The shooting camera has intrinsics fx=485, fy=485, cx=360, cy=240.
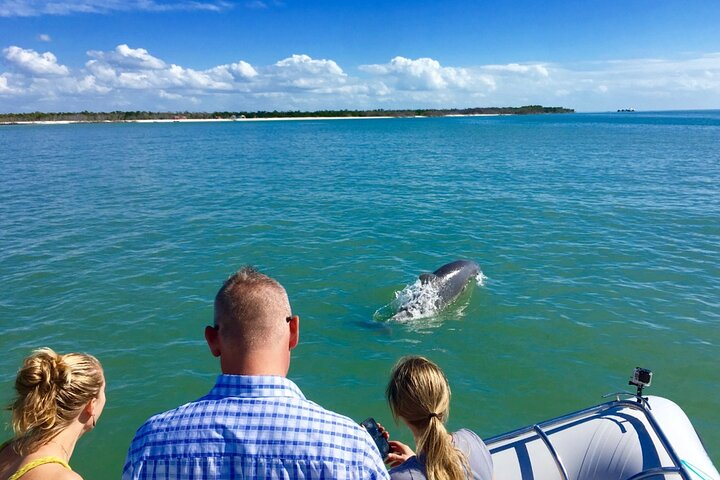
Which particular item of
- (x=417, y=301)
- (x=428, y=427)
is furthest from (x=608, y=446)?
(x=417, y=301)

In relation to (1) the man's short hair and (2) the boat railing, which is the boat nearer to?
(2) the boat railing

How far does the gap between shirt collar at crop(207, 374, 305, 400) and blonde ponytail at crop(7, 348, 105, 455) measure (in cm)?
177

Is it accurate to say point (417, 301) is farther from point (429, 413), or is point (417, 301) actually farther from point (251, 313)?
point (251, 313)

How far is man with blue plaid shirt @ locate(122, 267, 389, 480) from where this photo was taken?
2229mm

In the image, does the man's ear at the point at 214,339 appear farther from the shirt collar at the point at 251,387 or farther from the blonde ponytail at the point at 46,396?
the blonde ponytail at the point at 46,396

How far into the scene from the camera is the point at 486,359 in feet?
33.9

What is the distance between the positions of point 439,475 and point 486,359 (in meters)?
7.17

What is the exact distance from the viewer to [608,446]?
528 centimetres

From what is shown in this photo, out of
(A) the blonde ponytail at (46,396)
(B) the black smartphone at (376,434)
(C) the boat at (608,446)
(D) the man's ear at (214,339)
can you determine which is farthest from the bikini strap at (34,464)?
(C) the boat at (608,446)

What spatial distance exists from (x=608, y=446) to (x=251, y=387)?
4.58 meters

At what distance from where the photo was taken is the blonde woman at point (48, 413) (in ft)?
10.8

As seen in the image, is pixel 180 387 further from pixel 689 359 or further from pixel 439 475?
pixel 689 359

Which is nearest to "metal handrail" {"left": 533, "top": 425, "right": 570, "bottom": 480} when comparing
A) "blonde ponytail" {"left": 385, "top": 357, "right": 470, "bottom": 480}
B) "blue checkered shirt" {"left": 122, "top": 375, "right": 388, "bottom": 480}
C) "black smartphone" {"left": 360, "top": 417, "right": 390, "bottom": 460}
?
"blonde ponytail" {"left": 385, "top": 357, "right": 470, "bottom": 480}

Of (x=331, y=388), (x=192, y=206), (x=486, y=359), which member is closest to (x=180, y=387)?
(x=331, y=388)
